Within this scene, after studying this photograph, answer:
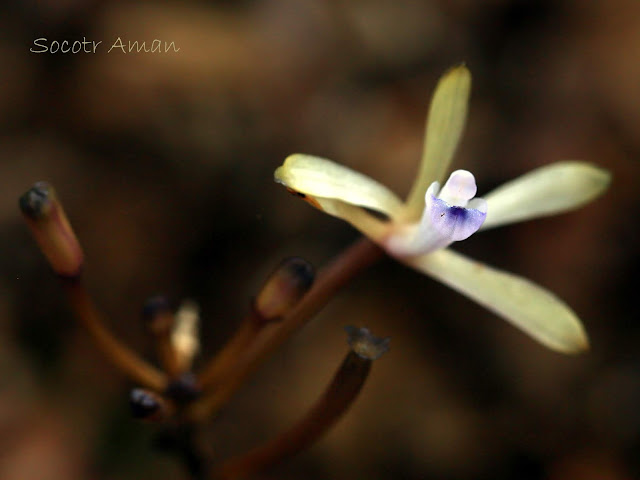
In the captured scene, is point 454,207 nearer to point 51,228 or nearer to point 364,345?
point 364,345

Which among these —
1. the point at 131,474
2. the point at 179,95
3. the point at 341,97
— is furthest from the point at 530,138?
the point at 131,474

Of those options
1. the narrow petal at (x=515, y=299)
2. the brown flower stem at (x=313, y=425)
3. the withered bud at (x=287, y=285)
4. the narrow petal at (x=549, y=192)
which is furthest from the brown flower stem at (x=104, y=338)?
the narrow petal at (x=549, y=192)

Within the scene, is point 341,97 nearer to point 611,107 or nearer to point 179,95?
point 179,95

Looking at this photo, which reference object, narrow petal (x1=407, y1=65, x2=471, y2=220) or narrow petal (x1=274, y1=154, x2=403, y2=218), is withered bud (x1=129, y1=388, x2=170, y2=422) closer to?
narrow petal (x1=274, y1=154, x2=403, y2=218)

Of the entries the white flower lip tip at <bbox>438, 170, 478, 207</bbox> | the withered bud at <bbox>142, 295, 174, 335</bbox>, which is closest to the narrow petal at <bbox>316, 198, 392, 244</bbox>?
the white flower lip tip at <bbox>438, 170, 478, 207</bbox>

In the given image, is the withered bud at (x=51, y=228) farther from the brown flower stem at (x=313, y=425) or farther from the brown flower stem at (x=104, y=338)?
the brown flower stem at (x=313, y=425)
